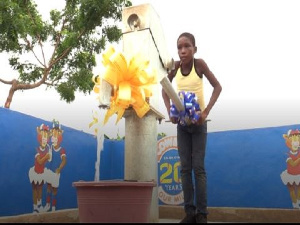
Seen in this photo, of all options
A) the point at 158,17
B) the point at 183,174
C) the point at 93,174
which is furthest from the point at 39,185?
the point at 158,17

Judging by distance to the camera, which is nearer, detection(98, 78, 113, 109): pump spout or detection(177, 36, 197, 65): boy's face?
detection(98, 78, 113, 109): pump spout

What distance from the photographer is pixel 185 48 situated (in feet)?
7.13

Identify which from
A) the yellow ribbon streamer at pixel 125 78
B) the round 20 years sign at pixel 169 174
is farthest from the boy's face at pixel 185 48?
the round 20 years sign at pixel 169 174

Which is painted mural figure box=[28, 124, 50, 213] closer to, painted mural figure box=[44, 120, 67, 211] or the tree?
painted mural figure box=[44, 120, 67, 211]

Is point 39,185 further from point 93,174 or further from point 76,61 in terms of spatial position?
point 76,61

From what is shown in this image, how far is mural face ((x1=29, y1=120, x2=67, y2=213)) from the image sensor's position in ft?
12.1

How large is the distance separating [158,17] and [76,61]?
6.45 metres

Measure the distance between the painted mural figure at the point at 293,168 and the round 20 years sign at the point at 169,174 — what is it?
1.28 meters

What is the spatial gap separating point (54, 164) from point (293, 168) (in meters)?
2.56

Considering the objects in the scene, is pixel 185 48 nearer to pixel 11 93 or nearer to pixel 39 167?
pixel 39 167

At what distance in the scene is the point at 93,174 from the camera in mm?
4723

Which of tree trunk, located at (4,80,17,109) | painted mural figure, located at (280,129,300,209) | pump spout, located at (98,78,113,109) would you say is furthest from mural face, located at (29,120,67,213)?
tree trunk, located at (4,80,17,109)

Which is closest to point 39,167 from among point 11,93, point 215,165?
point 215,165

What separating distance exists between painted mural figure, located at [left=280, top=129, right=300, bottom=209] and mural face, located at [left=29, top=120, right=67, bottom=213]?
8.04ft
